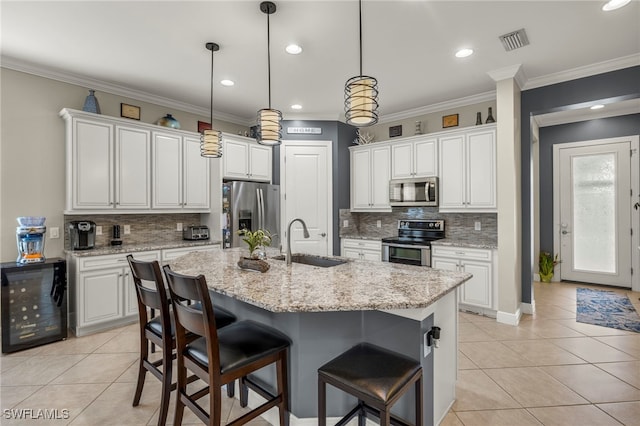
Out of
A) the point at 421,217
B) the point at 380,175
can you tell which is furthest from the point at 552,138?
the point at 380,175

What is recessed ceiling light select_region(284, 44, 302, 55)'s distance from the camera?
3029 millimetres

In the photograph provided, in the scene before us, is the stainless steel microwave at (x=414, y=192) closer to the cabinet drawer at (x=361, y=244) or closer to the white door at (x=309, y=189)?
the cabinet drawer at (x=361, y=244)

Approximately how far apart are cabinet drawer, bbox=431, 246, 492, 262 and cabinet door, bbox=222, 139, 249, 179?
2.92m

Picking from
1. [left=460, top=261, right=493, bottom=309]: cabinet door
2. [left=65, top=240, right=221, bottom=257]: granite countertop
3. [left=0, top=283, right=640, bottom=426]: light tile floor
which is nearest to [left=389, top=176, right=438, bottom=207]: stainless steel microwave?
[left=460, top=261, right=493, bottom=309]: cabinet door

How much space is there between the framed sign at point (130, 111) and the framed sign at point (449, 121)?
421 cm

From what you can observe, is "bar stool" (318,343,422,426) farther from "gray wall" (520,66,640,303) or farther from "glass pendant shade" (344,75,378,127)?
"gray wall" (520,66,640,303)

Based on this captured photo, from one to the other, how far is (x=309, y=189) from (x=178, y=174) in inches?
75.3

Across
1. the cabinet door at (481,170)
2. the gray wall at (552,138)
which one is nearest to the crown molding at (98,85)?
the cabinet door at (481,170)

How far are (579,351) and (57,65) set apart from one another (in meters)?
5.92

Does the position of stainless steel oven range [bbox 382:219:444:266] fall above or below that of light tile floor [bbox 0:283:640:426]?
above

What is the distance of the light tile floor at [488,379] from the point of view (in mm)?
2111

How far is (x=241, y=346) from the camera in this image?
1688 mm

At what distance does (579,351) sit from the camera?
302 centimetres

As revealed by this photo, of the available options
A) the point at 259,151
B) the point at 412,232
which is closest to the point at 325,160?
the point at 259,151
